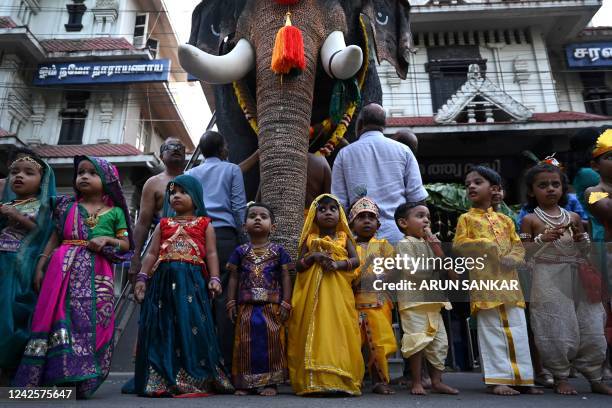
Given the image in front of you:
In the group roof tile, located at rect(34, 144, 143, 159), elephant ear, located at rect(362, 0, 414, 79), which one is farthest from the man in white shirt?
roof tile, located at rect(34, 144, 143, 159)

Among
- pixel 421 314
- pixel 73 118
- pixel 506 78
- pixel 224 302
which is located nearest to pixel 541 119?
pixel 506 78

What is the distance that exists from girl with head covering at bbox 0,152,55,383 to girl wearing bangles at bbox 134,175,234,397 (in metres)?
0.58

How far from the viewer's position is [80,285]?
2357mm

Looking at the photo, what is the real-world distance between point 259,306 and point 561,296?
153cm

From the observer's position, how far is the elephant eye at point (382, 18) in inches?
163

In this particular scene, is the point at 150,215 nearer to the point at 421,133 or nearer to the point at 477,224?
A: the point at 477,224

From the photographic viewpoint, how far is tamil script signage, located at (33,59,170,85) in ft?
46.8

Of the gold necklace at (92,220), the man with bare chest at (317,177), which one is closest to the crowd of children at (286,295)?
the gold necklace at (92,220)

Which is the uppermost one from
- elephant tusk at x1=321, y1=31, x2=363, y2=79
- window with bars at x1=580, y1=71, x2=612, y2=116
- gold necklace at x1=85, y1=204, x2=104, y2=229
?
window with bars at x1=580, y1=71, x2=612, y2=116

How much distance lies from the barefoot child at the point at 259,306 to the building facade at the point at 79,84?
1113 centimetres

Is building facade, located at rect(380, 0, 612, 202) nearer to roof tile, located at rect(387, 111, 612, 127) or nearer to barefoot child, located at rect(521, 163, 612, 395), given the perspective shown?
roof tile, located at rect(387, 111, 612, 127)

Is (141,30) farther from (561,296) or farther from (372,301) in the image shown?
(561,296)

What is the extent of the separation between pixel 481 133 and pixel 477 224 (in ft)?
27.8

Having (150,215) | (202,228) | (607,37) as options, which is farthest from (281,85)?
(607,37)
